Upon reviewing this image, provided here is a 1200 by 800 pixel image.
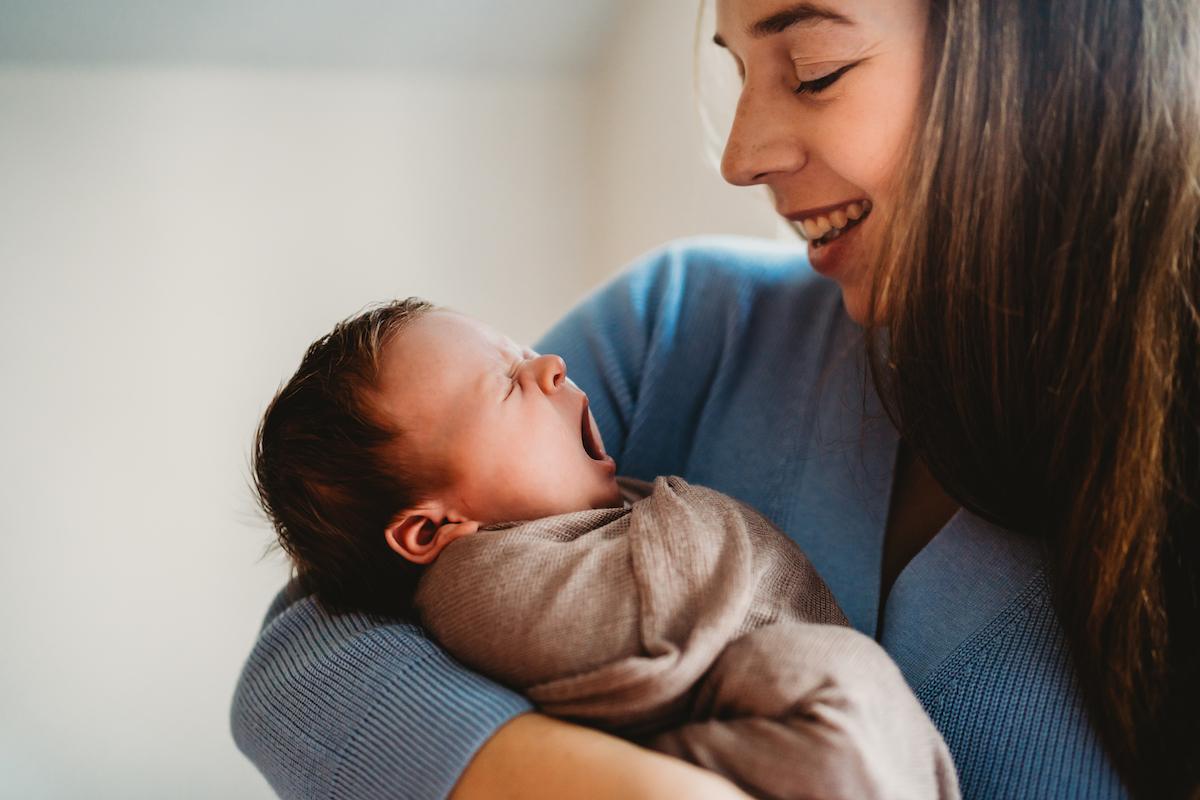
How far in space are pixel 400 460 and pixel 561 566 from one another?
23 cm

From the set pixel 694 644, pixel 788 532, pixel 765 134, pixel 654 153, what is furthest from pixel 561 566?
pixel 654 153

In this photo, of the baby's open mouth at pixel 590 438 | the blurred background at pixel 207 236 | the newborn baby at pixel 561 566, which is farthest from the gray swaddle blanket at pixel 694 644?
the blurred background at pixel 207 236

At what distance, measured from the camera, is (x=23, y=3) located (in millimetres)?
1375

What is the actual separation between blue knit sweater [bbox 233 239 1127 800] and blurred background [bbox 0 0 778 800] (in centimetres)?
44

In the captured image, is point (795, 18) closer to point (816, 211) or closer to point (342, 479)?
point (816, 211)

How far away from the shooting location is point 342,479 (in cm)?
85

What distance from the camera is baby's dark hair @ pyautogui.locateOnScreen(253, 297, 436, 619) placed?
0.85m

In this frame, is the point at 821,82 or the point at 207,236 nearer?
the point at 821,82

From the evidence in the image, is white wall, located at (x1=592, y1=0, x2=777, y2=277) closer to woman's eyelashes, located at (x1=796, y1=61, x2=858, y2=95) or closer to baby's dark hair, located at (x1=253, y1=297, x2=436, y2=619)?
woman's eyelashes, located at (x1=796, y1=61, x2=858, y2=95)

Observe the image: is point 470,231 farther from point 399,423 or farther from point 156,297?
point 399,423

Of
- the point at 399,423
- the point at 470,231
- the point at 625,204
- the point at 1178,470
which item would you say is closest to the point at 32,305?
the point at 470,231

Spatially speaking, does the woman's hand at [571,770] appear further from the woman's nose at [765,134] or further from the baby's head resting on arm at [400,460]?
the woman's nose at [765,134]

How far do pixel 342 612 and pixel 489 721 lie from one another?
0.85 feet

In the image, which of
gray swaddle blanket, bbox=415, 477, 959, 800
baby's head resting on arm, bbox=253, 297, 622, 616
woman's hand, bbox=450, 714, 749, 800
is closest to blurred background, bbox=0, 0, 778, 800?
baby's head resting on arm, bbox=253, 297, 622, 616
